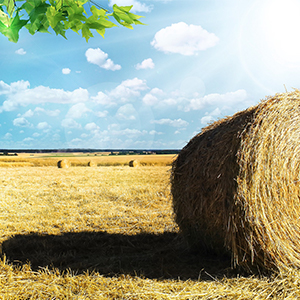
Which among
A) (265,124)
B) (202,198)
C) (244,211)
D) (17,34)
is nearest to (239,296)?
(244,211)

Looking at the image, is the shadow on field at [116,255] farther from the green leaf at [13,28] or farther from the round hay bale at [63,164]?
the round hay bale at [63,164]

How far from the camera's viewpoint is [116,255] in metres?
5.25

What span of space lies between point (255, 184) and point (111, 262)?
261cm

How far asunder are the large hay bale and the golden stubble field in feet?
1.49

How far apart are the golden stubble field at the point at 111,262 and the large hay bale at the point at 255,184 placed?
455mm

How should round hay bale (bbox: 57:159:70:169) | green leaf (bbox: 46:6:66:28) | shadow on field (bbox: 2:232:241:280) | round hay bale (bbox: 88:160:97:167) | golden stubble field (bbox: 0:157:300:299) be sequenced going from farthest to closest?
1. round hay bale (bbox: 88:160:97:167)
2. round hay bale (bbox: 57:159:70:169)
3. shadow on field (bbox: 2:232:241:280)
4. golden stubble field (bbox: 0:157:300:299)
5. green leaf (bbox: 46:6:66:28)

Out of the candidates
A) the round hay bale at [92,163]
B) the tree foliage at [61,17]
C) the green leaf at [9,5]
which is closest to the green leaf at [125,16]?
the tree foliage at [61,17]

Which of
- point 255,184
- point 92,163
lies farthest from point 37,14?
point 92,163

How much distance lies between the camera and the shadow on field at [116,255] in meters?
4.53

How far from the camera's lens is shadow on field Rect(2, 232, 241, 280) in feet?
14.9

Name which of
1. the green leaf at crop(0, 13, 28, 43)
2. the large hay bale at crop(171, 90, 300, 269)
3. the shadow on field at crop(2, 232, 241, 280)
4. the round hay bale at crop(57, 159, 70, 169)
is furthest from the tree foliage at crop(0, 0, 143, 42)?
the round hay bale at crop(57, 159, 70, 169)

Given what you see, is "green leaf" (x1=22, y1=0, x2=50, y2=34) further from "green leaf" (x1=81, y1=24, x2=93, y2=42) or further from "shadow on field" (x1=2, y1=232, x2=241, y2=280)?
"shadow on field" (x1=2, y1=232, x2=241, y2=280)

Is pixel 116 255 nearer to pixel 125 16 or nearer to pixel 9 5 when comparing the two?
pixel 125 16

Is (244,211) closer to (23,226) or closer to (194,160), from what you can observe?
(194,160)
